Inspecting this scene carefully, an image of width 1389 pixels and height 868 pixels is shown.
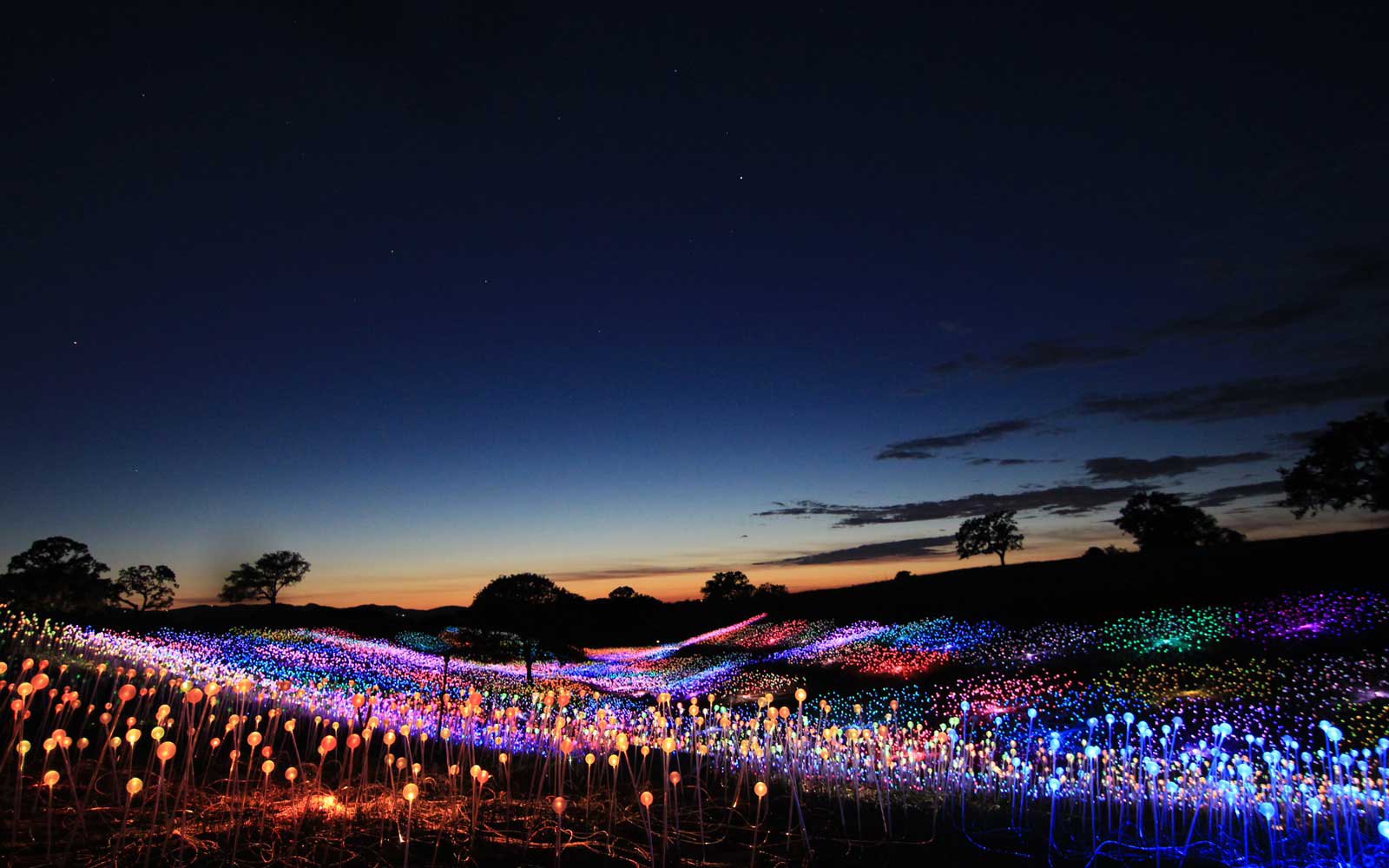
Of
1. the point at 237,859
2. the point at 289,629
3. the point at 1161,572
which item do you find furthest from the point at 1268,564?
the point at 289,629

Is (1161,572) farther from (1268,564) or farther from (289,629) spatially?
(289,629)

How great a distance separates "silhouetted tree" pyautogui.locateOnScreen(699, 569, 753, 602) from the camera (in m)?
67.5

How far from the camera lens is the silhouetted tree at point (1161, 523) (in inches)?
2119

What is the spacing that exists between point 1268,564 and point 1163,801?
73.7ft

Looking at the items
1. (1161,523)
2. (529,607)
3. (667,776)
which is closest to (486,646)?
(529,607)

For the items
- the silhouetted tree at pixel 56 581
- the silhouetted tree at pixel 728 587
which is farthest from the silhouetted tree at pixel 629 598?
the silhouetted tree at pixel 56 581

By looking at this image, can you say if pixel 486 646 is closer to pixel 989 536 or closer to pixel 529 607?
pixel 529 607

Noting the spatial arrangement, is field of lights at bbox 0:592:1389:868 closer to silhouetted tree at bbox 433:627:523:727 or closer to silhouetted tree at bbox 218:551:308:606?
silhouetted tree at bbox 433:627:523:727

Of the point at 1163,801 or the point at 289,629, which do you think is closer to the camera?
the point at 1163,801

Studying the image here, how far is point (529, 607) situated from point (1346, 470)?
35.8 metres

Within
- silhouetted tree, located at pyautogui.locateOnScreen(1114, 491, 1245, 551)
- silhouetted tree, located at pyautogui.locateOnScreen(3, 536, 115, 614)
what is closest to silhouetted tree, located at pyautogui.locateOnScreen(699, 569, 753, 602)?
silhouetted tree, located at pyautogui.locateOnScreen(1114, 491, 1245, 551)

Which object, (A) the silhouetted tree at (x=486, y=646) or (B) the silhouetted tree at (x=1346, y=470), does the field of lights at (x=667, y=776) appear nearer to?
(A) the silhouetted tree at (x=486, y=646)

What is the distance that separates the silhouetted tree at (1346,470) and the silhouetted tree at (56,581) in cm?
5664

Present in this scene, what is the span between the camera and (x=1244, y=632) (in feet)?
62.0
